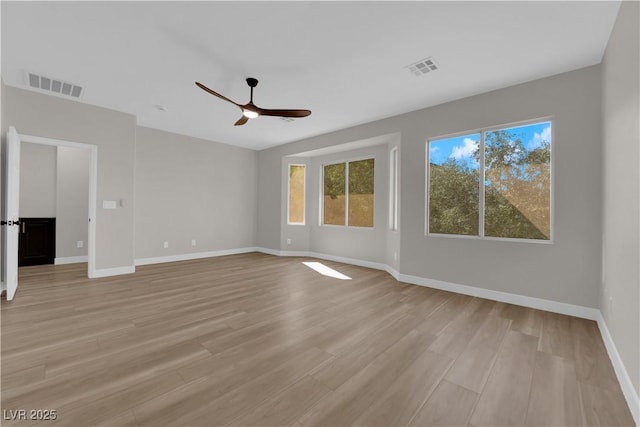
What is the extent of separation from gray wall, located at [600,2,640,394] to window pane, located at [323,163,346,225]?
4323mm

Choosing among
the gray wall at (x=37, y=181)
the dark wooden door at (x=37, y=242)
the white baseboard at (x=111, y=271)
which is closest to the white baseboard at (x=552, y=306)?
the white baseboard at (x=111, y=271)

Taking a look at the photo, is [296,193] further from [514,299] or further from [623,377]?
[623,377]

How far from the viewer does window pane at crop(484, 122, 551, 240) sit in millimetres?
3339

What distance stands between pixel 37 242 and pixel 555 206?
9.14 meters

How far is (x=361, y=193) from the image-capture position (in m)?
5.94

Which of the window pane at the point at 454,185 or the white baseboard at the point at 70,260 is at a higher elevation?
the window pane at the point at 454,185

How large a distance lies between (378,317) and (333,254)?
349 centimetres

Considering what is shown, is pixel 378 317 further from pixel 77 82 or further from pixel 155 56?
pixel 77 82

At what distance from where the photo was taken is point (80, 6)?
2277 mm

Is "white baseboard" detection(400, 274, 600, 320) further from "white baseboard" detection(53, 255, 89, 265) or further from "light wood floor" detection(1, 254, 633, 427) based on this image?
"white baseboard" detection(53, 255, 89, 265)

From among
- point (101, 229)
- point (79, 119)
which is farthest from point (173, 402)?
point (79, 119)

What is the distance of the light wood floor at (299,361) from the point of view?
5.00 ft

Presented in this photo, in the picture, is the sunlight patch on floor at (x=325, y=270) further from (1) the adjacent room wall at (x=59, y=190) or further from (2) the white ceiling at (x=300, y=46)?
(1) the adjacent room wall at (x=59, y=190)

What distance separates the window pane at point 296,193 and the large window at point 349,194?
25.4 inches
